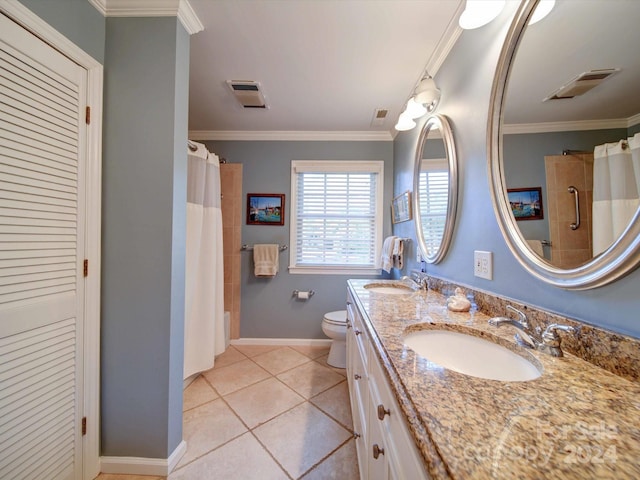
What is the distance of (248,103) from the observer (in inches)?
80.6

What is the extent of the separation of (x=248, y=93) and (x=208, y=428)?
2.34m

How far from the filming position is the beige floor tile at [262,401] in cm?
153

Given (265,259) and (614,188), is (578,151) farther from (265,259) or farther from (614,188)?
(265,259)

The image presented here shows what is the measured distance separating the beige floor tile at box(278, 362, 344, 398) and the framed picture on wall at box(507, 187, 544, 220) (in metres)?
1.68

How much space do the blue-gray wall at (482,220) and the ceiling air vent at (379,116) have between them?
0.66 metres

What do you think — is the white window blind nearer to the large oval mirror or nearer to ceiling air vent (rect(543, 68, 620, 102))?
the large oval mirror

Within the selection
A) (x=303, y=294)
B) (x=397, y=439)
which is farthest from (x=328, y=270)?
(x=397, y=439)

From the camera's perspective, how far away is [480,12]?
93 centimetres

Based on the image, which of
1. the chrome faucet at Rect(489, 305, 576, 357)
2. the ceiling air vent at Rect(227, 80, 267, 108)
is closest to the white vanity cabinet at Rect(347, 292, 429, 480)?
the chrome faucet at Rect(489, 305, 576, 357)

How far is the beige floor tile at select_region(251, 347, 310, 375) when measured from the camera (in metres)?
2.10

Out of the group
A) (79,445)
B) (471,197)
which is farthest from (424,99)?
(79,445)

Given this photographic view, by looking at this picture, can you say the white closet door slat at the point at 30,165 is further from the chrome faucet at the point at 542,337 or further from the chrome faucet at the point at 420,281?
the chrome faucet at the point at 420,281

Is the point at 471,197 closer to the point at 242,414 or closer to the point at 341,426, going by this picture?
the point at 341,426

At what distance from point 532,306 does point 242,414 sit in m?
1.69
